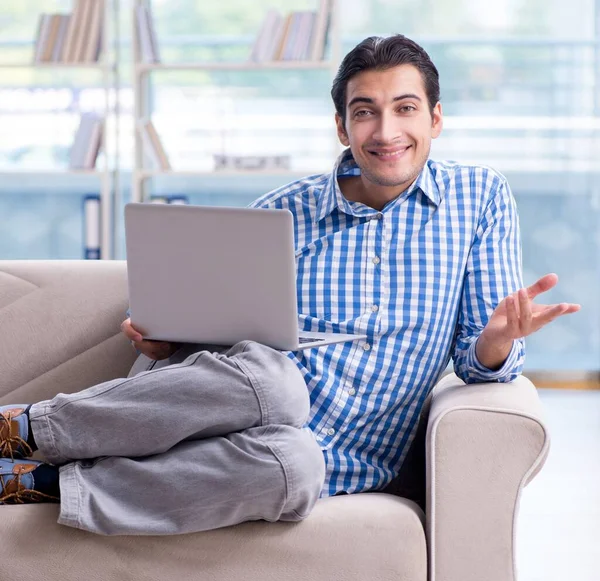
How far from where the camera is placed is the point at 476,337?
1.73 m

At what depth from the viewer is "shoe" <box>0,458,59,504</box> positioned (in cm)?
150

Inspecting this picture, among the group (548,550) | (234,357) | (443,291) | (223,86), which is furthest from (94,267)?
(223,86)

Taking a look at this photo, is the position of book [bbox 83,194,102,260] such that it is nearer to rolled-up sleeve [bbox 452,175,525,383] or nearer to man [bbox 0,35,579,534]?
man [bbox 0,35,579,534]

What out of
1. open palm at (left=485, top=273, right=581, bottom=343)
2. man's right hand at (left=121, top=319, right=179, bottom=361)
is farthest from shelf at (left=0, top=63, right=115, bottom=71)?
open palm at (left=485, top=273, right=581, bottom=343)

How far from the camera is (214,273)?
61.5 inches

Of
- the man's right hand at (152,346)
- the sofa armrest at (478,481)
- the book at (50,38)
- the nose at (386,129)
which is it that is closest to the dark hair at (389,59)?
the nose at (386,129)

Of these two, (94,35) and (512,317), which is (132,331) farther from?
(94,35)

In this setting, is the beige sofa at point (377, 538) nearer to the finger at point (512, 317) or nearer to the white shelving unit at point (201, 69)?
the finger at point (512, 317)

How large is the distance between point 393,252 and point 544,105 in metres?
2.94

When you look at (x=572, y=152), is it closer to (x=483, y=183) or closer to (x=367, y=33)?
(x=367, y=33)

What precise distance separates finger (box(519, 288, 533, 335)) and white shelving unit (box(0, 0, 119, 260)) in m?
3.04

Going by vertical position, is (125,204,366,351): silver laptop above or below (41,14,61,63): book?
below

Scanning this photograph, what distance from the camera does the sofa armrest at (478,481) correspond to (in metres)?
1.44

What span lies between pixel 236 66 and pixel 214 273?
9.30 feet
